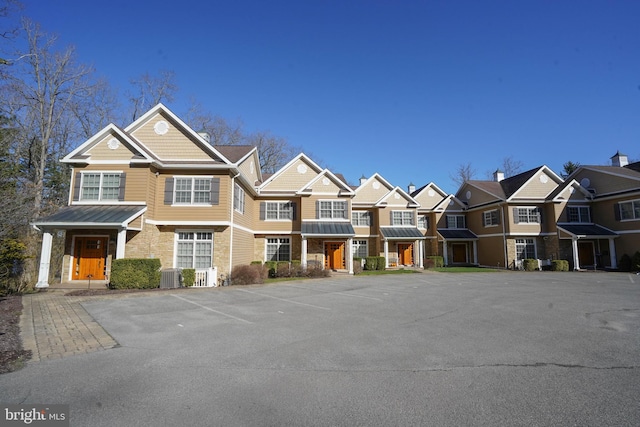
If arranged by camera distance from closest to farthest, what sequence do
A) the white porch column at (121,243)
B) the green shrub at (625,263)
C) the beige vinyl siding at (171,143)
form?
the white porch column at (121,243) → the beige vinyl siding at (171,143) → the green shrub at (625,263)

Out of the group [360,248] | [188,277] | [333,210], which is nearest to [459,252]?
[360,248]

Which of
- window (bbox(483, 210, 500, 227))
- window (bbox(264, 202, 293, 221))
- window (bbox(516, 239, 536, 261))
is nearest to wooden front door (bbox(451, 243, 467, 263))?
window (bbox(483, 210, 500, 227))

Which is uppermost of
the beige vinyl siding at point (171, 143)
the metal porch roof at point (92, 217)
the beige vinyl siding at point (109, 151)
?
the beige vinyl siding at point (171, 143)

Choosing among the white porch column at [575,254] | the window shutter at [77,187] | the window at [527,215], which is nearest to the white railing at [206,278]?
the window shutter at [77,187]

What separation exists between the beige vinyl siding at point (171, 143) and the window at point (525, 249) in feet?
90.6

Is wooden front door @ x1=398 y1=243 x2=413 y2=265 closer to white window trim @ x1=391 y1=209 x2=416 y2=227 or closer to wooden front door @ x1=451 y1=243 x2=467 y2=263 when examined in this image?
white window trim @ x1=391 y1=209 x2=416 y2=227

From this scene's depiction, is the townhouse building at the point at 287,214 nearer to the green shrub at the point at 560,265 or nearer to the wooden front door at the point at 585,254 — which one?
the wooden front door at the point at 585,254

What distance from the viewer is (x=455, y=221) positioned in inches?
1415

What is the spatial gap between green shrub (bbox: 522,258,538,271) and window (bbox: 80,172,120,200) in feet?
102

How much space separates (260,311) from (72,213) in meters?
12.3

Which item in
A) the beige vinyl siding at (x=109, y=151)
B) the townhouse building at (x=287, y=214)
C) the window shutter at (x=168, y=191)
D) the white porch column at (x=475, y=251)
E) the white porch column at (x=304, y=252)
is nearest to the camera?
the townhouse building at (x=287, y=214)

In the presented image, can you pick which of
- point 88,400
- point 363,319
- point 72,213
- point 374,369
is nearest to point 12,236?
point 72,213

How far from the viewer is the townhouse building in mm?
17391

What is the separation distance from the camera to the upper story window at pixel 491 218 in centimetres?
3139
